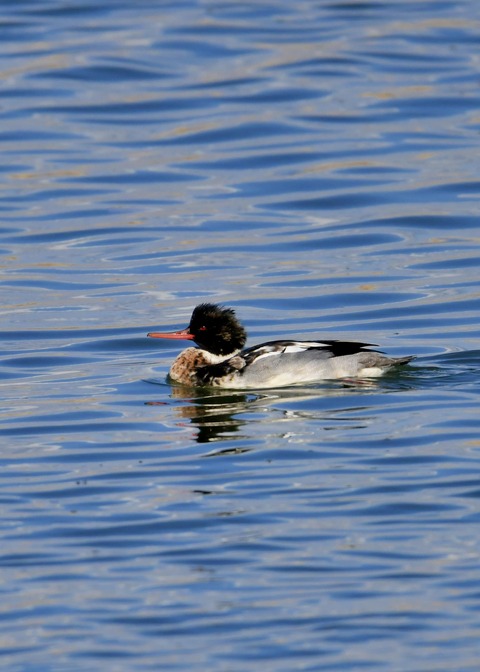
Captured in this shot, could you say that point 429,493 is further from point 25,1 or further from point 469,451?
point 25,1

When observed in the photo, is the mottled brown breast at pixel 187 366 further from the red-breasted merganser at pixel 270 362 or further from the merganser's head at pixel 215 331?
the merganser's head at pixel 215 331

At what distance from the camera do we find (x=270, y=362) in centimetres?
1179

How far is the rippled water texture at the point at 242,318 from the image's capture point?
23.6 feet

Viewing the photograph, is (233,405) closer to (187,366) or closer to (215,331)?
(187,366)

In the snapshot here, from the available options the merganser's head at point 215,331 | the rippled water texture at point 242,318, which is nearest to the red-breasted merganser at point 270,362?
the merganser's head at point 215,331

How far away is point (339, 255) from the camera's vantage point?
55.8 ft

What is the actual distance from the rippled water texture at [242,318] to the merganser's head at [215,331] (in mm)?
568

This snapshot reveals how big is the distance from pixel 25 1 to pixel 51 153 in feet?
30.2

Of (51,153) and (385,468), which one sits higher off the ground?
(51,153)

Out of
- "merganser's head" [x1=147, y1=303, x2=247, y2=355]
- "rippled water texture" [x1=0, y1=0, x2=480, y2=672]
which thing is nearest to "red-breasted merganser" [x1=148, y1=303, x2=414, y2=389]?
"merganser's head" [x1=147, y1=303, x2=247, y2=355]

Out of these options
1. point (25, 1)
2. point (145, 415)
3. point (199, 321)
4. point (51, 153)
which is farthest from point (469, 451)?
point (25, 1)

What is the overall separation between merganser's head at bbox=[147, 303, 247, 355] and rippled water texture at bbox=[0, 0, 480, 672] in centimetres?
57

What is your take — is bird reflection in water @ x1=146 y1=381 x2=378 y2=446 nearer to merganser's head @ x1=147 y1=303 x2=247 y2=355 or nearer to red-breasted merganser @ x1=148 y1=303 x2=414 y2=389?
red-breasted merganser @ x1=148 y1=303 x2=414 y2=389

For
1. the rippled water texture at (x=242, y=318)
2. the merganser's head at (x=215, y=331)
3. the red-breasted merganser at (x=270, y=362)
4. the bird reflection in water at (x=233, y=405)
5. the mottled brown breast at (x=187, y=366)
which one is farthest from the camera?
the merganser's head at (x=215, y=331)
